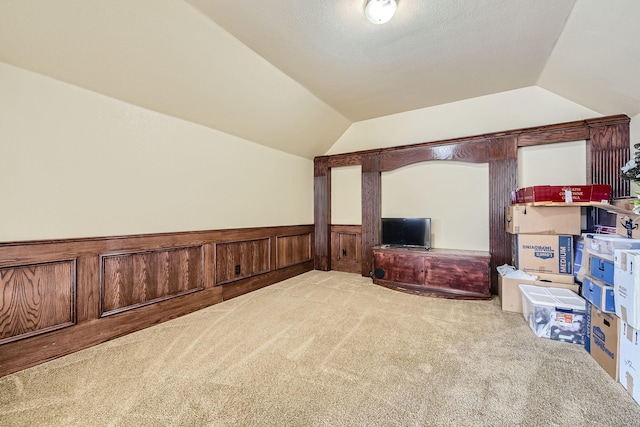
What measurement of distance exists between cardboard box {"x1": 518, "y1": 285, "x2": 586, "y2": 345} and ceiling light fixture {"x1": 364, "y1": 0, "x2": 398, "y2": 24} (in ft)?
9.14

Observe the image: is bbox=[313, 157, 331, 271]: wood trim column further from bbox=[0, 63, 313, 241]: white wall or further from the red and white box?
the red and white box

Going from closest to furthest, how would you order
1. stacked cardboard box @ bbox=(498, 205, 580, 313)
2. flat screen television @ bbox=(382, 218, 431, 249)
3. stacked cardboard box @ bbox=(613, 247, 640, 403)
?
stacked cardboard box @ bbox=(613, 247, 640, 403)
stacked cardboard box @ bbox=(498, 205, 580, 313)
flat screen television @ bbox=(382, 218, 431, 249)

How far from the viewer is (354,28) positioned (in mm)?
2418

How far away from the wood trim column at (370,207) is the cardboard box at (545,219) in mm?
2025

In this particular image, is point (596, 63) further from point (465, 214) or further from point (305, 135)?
point (305, 135)

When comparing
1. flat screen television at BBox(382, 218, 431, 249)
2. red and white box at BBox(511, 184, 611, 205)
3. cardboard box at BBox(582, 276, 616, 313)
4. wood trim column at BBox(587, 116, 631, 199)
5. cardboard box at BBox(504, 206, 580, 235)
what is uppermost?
wood trim column at BBox(587, 116, 631, 199)

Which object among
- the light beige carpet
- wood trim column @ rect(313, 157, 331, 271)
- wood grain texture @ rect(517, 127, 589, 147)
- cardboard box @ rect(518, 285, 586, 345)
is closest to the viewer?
the light beige carpet

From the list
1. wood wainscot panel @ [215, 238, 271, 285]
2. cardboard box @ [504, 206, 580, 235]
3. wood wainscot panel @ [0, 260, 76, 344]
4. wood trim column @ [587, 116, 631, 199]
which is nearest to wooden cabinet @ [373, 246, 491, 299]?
cardboard box @ [504, 206, 580, 235]

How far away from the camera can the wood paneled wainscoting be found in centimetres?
204

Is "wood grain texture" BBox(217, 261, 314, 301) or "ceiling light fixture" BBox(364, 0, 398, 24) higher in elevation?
"ceiling light fixture" BBox(364, 0, 398, 24)

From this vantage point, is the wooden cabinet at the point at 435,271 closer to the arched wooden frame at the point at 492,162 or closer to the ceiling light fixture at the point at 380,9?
the arched wooden frame at the point at 492,162

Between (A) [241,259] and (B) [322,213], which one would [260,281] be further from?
(B) [322,213]

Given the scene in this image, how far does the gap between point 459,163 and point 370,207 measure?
1560 millimetres

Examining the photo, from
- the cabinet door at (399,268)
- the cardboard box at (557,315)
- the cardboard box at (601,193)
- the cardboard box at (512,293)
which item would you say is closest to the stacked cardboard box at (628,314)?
the cardboard box at (557,315)
